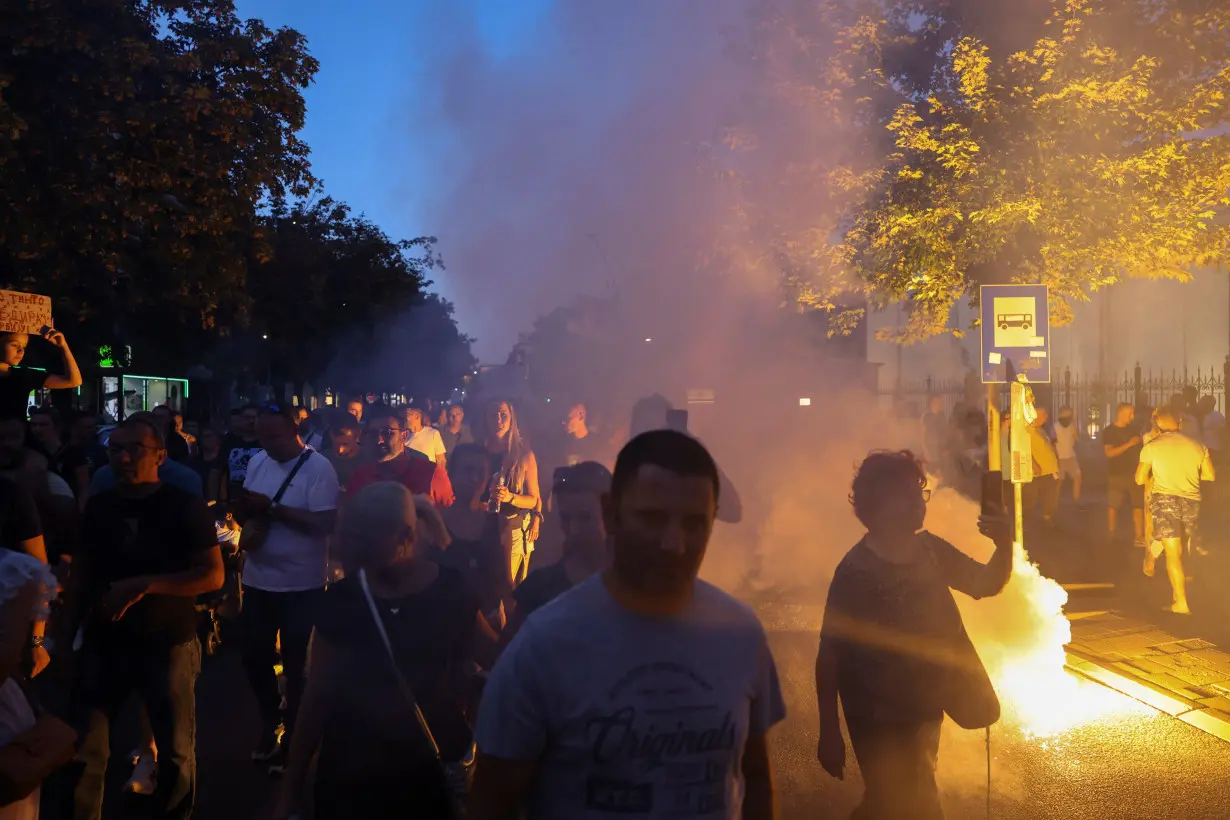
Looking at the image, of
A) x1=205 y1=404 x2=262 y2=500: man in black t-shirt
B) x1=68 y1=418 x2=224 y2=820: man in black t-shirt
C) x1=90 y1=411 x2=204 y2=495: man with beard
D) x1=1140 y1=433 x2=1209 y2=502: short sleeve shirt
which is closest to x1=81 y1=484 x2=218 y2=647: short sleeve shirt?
x1=68 y1=418 x2=224 y2=820: man in black t-shirt

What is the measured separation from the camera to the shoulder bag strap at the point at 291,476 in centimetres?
446

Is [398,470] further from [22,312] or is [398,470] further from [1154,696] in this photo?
[1154,696]

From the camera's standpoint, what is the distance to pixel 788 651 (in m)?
6.57

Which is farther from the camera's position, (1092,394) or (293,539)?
(1092,394)

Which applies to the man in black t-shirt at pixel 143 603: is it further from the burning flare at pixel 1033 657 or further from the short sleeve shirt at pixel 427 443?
the short sleeve shirt at pixel 427 443

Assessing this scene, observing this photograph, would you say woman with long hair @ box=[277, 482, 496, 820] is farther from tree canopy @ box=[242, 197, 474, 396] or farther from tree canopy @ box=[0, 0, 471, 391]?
tree canopy @ box=[242, 197, 474, 396]

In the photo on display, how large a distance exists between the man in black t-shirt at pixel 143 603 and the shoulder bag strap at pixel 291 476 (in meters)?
0.78

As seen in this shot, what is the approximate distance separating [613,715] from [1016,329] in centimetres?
604

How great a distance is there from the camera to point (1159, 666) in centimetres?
596

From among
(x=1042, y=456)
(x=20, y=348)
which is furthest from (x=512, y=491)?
(x=1042, y=456)

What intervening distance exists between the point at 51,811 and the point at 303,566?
134 centimetres

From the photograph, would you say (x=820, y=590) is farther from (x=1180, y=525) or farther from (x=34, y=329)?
(x=34, y=329)

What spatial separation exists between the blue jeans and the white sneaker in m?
0.67

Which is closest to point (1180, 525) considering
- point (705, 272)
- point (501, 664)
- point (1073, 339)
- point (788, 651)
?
point (788, 651)
